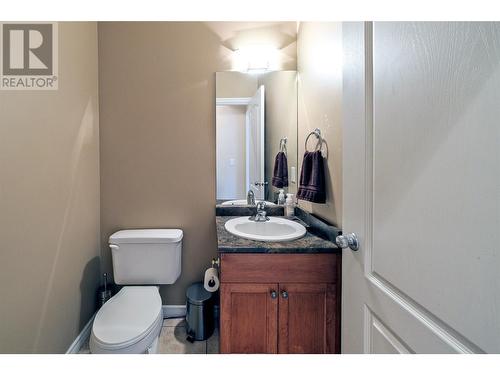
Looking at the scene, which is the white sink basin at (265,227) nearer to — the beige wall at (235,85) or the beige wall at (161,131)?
the beige wall at (161,131)

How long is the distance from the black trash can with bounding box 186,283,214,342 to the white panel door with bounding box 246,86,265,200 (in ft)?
2.76

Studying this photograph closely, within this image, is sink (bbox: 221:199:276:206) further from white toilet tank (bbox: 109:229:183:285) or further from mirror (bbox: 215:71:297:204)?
white toilet tank (bbox: 109:229:183:285)


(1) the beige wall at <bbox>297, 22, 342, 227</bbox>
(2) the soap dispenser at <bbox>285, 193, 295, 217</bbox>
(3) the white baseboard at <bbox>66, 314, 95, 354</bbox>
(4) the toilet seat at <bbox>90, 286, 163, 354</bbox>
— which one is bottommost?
(3) the white baseboard at <bbox>66, 314, 95, 354</bbox>

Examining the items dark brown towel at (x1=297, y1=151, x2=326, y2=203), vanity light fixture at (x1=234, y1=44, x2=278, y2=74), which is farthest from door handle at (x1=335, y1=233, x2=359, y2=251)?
vanity light fixture at (x1=234, y1=44, x2=278, y2=74)

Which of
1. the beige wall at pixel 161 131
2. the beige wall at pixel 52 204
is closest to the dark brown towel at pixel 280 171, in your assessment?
the beige wall at pixel 161 131

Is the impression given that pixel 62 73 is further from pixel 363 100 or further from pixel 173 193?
pixel 363 100

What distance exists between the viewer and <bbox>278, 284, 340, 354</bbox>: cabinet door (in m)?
1.11

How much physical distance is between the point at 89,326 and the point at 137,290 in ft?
1.74

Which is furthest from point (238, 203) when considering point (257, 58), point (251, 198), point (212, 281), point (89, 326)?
point (89, 326)

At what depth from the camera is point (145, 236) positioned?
1633mm

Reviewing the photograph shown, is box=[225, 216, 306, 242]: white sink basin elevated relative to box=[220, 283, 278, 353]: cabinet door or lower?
elevated
